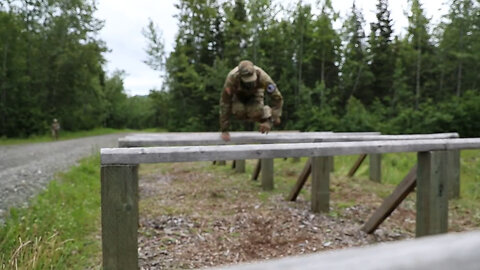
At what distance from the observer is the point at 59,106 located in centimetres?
2419

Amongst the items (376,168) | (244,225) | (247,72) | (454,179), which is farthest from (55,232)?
(376,168)

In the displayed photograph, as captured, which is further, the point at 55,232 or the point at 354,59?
the point at 354,59

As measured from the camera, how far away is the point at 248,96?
4648 millimetres

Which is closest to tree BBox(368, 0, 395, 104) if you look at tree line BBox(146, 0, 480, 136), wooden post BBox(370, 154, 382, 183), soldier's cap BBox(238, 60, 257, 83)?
tree line BBox(146, 0, 480, 136)

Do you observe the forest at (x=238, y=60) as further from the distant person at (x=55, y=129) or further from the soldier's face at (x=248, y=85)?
the soldier's face at (x=248, y=85)

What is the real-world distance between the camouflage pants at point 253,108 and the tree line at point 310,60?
13.0 metres

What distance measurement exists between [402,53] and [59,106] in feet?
78.3

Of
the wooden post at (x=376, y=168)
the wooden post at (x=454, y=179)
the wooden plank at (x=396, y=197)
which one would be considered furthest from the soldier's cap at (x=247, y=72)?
the wooden post at (x=376, y=168)

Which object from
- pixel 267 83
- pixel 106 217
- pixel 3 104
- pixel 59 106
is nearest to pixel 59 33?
pixel 59 106

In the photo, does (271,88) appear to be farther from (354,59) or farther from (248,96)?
(354,59)

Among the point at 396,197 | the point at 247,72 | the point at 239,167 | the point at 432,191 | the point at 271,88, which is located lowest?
the point at 239,167

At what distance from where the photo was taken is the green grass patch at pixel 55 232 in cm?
237

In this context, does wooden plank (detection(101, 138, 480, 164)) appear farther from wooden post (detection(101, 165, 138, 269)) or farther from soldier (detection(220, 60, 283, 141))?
soldier (detection(220, 60, 283, 141))

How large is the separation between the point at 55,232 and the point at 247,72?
8.51ft
